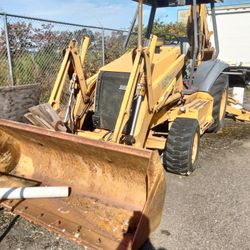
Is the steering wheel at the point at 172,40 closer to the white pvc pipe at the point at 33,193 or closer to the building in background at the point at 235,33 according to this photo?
the white pvc pipe at the point at 33,193

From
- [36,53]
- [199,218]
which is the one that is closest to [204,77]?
[199,218]

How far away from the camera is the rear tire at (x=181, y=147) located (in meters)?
4.64

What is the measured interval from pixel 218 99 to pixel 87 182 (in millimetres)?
3674

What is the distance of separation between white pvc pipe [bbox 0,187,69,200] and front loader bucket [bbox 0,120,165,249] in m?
0.05

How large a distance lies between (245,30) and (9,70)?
1021 centimetres

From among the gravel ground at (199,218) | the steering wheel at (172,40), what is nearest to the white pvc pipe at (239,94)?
the steering wheel at (172,40)

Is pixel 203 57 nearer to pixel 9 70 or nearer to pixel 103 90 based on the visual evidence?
pixel 103 90

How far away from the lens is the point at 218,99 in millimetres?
6730

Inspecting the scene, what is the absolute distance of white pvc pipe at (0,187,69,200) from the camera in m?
3.85

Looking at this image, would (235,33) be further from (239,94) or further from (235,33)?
(239,94)

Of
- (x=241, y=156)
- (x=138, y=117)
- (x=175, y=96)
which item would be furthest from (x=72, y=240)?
(x=241, y=156)

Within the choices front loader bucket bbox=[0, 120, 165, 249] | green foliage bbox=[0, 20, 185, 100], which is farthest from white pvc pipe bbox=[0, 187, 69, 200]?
green foliage bbox=[0, 20, 185, 100]

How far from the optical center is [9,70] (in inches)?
308

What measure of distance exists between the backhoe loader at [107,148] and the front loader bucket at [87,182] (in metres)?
0.01
